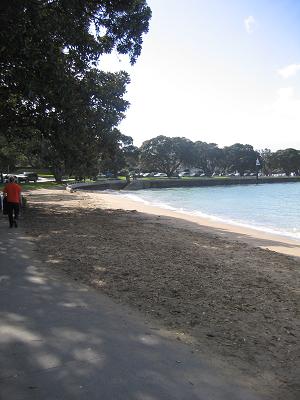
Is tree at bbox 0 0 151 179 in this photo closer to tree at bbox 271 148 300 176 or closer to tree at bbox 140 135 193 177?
tree at bbox 140 135 193 177

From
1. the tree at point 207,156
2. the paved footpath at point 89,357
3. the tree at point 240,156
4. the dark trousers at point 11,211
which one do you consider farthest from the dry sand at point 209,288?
the tree at point 240,156

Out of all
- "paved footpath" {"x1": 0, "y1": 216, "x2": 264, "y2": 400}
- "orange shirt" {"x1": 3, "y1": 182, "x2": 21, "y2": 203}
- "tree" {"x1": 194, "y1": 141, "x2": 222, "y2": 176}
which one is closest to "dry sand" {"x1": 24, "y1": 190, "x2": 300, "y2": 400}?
"paved footpath" {"x1": 0, "y1": 216, "x2": 264, "y2": 400}

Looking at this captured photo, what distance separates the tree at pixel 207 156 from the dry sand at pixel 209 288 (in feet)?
362

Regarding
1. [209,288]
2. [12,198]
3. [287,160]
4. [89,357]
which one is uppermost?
[287,160]

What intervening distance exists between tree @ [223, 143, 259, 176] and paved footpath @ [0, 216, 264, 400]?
130 metres

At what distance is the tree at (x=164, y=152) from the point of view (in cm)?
11469

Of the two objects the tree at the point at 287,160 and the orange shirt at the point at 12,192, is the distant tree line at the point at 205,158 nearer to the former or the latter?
the tree at the point at 287,160

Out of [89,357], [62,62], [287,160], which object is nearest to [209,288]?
[89,357]

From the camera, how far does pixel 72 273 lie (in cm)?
833

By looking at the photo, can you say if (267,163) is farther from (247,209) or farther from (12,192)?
(12,192)

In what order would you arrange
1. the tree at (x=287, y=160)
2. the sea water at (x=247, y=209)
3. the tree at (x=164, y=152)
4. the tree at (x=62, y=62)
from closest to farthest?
1. the tree at (x=62, y=62)
2. the sea water at (x=247, y=209)
3. the tree at (x=164, y=152)
4. the tree at (x=287, y=160)

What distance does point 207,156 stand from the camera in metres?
130

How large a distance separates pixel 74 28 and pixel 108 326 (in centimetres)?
1298

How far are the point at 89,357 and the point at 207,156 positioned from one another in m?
128
